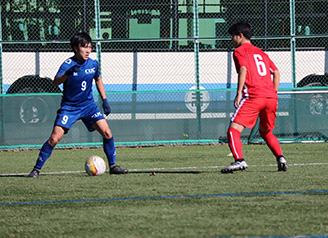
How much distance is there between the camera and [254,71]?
283 inches

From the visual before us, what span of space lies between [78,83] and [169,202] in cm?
284

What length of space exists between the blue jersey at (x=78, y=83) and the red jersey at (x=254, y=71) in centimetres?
184

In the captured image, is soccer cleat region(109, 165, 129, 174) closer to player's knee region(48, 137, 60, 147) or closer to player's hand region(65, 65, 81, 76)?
player's knee region(48, 137, 60, 147)

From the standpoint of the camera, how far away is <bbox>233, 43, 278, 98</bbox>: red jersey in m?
7.15

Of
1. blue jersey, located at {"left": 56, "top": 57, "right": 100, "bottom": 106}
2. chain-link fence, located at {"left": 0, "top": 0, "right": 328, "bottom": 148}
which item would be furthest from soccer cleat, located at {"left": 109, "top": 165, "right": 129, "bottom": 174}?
chain-link fence, located at {"left": 0, "top": 0, "right": 328, "bottom": 148}

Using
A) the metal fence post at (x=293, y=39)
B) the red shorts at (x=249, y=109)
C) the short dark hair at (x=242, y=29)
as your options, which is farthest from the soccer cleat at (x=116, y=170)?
the metal fence post at (x=293, y=39)

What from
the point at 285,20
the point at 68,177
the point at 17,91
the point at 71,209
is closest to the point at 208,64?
the point at 285,20

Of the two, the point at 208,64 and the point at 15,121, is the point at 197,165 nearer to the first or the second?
the point at 15,121

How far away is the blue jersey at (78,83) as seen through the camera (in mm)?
7449

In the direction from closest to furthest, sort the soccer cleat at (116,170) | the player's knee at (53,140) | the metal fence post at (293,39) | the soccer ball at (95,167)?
the player's knee at (53,140) → the soccer ball at (95,167) → the soccer cleat at (116,170) → the metal fence post at (293,39)

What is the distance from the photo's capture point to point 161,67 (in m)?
16.8

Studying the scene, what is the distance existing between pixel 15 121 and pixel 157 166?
5.91 m

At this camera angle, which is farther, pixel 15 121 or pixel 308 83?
pixel 308 83

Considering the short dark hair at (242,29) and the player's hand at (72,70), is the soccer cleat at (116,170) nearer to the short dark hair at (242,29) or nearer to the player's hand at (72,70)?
the player's hand at (72,70)
